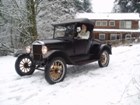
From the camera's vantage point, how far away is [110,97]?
19.3 ft

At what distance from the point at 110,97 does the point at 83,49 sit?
3.36 metres

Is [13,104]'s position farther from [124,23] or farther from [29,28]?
[124,23]

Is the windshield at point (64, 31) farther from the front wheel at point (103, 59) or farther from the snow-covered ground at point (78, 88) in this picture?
the front wheel at point (103, 59)

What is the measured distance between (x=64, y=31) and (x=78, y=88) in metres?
2.95

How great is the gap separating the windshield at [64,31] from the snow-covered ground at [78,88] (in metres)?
1.44

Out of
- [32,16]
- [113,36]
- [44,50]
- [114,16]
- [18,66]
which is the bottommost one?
[18,66]

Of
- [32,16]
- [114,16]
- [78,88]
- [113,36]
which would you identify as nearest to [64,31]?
[78,88]

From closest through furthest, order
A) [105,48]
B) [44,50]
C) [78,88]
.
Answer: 1. [78,88]
2. [44,50]
3. [105,48]

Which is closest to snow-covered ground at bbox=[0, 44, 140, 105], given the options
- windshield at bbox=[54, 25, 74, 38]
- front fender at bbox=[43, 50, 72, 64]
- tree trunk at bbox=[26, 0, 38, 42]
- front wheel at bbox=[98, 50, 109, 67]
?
front wheel at bbox=[98, 50, 109, 67]

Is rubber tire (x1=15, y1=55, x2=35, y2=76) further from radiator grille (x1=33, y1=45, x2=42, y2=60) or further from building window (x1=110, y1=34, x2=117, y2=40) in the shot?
building window (x1=110, y1=34, x2=117, y2=40)

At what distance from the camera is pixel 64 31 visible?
29.4ft

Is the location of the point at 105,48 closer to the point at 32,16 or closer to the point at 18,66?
the point at 18,66

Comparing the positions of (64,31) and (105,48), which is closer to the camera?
(64,31)

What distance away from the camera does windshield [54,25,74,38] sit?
874 centimetres
